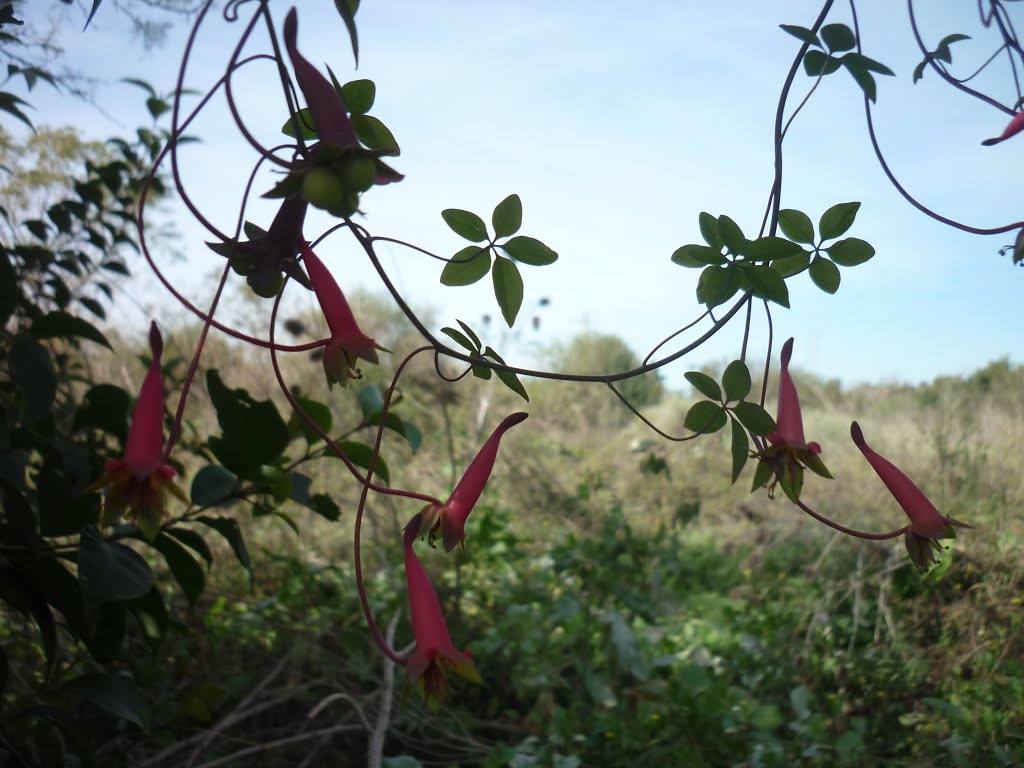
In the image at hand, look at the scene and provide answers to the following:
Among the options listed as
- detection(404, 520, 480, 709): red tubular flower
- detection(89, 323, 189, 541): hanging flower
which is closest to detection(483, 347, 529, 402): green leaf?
detection(404, 520, 480, 709): red tubular flower

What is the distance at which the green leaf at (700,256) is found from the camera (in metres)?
0.63

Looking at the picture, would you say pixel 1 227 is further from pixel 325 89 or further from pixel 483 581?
pixel 483 581

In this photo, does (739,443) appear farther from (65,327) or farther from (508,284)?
(65,327)

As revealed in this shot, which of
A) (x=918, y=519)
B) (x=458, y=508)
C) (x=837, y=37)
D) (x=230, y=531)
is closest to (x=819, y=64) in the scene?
(x=837, y=37)

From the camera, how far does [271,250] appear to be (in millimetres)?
492

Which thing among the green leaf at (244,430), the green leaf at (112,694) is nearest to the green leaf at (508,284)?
the green leaf at (244,430)

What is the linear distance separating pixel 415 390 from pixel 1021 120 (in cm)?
363

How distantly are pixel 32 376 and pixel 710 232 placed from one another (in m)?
0.63

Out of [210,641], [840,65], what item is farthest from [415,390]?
[840,65]

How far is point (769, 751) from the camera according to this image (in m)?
1.36

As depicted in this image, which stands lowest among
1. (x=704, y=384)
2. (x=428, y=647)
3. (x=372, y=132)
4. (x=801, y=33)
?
(x=428, y=647)

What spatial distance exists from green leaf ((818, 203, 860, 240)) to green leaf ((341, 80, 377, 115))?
393 mm

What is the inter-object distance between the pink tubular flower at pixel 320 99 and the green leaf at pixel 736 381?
1.29 feet

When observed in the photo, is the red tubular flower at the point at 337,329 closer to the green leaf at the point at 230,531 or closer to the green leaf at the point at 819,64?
the green leaf at the point at 230,531
